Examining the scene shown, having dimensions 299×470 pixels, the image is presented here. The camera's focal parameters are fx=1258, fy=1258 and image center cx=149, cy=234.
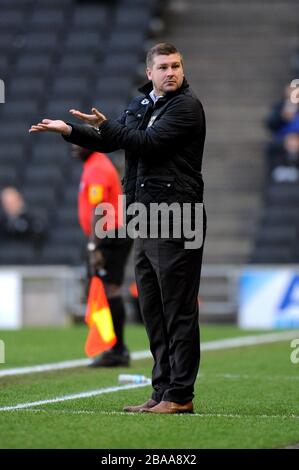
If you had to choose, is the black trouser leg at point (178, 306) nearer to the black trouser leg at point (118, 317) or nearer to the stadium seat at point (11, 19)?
the black trouser leg at point (118, 317)

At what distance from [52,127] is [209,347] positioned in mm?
6858

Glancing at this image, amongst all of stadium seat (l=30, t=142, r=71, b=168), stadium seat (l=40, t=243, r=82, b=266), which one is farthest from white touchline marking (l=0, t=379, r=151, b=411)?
stadium seat (l=30, t=142, r=71, b=168)

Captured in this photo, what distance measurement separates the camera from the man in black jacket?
7410 millimetres

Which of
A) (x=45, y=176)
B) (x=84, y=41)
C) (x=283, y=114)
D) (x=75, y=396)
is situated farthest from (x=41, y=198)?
(x=75, y=396)

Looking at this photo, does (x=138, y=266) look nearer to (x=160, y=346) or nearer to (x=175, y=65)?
(x=160, y=346)

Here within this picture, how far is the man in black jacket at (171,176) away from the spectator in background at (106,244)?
387cm

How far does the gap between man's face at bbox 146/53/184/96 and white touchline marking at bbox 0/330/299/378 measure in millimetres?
3637

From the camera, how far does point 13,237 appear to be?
2036cm

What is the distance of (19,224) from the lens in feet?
66.4

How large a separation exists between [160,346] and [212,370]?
336cm

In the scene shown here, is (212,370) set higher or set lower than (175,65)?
lower

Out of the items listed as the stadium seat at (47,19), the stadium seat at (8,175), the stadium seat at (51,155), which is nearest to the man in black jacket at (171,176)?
the stadium seat at (8,175)

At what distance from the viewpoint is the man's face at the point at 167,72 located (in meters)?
7.41
